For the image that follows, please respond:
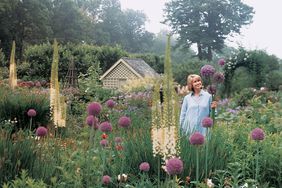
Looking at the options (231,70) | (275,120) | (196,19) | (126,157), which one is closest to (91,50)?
(231,70)

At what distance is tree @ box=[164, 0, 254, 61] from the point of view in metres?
45.5

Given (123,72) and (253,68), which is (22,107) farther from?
(123,72)

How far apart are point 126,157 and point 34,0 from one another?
3843 cm

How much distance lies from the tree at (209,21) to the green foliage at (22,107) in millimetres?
37093

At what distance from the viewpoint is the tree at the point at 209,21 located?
45500 mm

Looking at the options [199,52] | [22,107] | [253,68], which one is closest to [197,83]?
[22,107]

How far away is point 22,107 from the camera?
8.20 meters

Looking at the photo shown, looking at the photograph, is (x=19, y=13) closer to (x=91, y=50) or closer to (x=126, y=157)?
(x=91, y=50)

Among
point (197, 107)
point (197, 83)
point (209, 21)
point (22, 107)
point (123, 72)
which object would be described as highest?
point (209, 21)

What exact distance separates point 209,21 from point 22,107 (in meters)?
40.1

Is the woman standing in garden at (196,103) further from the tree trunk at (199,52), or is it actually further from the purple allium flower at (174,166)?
the tree trunk at (199,52)

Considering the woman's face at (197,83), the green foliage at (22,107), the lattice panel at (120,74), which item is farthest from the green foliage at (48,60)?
the woman's face at (197,83)

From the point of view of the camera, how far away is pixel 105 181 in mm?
3152

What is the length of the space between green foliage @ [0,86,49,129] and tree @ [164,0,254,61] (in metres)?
37.1
